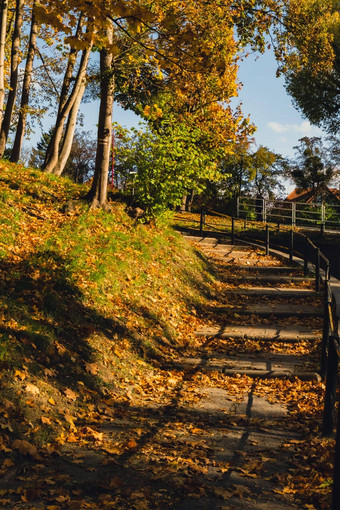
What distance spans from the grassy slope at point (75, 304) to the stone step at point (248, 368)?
448mm

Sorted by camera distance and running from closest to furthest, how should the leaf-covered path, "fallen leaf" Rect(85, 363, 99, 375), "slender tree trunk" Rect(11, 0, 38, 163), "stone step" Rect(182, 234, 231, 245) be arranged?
the leaf-covered path
"fallen leaf" Rect(85, 363, 99, 375)
"slender tree trunk" Rect(11, 0, 38, 163)
"stone step" Rect(182, 234, 231, 245)

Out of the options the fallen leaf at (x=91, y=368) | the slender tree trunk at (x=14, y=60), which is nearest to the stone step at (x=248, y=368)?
the fallen leaf at (x=91, y=368)

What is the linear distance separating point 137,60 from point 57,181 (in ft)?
12.8

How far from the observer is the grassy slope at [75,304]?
216 inches

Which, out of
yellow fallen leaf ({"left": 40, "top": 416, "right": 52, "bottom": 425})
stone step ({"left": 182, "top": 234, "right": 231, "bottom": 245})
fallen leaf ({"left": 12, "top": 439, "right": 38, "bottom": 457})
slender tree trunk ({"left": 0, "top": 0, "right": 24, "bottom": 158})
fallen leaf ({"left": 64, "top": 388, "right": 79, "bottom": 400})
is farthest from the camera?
stone step ({"left": 182, "top": 234, "right": 231, "bottom": 245})

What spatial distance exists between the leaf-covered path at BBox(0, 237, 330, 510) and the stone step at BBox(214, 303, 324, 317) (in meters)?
1.65

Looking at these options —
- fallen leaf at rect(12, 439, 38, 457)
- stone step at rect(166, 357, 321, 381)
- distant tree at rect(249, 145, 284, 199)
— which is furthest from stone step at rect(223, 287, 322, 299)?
distant tree at rect(249, 145, 284, 199)

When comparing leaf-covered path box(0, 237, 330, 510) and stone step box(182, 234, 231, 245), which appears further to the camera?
stone step box(182, 234, 231, 245)

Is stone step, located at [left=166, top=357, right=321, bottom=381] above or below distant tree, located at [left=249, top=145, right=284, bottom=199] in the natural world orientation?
below

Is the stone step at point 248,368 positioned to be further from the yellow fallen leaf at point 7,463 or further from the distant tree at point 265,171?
the distant tree at point 265,171

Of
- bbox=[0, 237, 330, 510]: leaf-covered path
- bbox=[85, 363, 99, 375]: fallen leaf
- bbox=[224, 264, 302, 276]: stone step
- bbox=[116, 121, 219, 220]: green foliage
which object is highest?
bbox=[116, 121, 219, 220]: green foliage

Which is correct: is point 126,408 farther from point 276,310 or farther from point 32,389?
point 276,310

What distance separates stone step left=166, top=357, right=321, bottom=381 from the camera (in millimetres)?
7553

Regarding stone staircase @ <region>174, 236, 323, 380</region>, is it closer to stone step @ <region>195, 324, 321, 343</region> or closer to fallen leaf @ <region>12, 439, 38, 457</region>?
stone step @ <region>195, 324, 321, 343</region>
